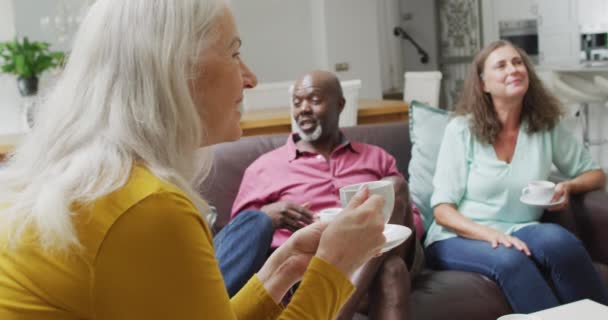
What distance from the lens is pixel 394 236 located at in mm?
1149

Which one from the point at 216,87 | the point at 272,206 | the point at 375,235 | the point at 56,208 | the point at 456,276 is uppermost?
the point at 216,87

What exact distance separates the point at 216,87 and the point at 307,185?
150 cm

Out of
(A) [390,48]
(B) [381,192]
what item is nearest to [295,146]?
(B) [381,192]

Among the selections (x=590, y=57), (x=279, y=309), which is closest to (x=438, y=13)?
(x=590, y=57)

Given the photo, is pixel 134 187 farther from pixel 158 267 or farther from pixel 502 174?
pixel 502 174

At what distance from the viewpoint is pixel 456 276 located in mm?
2064

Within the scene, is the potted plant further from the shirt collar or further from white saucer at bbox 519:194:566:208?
white saucer at bbox 519:194:566:208

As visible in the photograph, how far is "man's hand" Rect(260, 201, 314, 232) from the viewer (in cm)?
214

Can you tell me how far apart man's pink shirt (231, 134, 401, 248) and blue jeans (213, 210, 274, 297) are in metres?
0.33

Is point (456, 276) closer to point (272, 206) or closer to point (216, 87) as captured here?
point (272, 206)

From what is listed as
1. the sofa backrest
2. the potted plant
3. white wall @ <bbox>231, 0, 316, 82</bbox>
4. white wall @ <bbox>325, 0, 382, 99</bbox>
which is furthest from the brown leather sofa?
white wall @ <bbox>231, 0, 316, 82</bbox>

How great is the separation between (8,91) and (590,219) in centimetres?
445

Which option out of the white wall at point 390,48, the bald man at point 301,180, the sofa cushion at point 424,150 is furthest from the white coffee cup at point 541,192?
the white wall at point 390,48

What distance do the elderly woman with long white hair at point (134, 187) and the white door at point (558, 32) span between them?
17.8 ft
